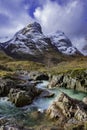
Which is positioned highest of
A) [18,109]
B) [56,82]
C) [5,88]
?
[56,82]

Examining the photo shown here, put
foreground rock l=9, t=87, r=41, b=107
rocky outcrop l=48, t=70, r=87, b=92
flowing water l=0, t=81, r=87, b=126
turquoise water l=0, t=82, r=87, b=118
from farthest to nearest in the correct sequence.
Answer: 1. rocky outcrop l=48, t=70, r=87, b=92
2. foreground rock l=9, t=87, r=41, b=107
3. turquoise water l=0, t=82, r=87, b=118
4. flowing water l=0, t=81, r=87, b=126

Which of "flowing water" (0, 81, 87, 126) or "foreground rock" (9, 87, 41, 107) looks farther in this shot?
"foreground rock" (9, 87, 41, 107)

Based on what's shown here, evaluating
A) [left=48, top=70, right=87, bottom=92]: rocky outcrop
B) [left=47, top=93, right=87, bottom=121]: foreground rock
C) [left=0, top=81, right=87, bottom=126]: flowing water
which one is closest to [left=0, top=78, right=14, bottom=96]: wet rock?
[left=0, top=81, right=87, bottom=126]: flowing water

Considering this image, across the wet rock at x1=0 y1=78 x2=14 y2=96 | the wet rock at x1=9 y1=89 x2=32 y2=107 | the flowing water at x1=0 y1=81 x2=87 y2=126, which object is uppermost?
the wet rock at x1=0 y1=78 x2=14 y2=96

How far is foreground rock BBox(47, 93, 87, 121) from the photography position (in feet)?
136

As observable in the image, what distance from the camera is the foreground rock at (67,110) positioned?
1630 inches

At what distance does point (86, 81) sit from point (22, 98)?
38.0 meters

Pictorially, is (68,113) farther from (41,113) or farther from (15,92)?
(15,92)

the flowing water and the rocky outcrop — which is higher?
the rocky outcrop

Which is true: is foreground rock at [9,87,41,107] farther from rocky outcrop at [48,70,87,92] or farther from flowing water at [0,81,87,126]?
rocky outcrop at [48,70,87,92]

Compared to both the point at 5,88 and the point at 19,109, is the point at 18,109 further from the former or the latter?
the point at 5,88

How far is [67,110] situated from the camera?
43.8 metres

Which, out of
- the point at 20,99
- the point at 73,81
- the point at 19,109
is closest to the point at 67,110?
the point at 19,109

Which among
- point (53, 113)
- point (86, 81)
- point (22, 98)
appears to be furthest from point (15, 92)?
point (86, 81)
